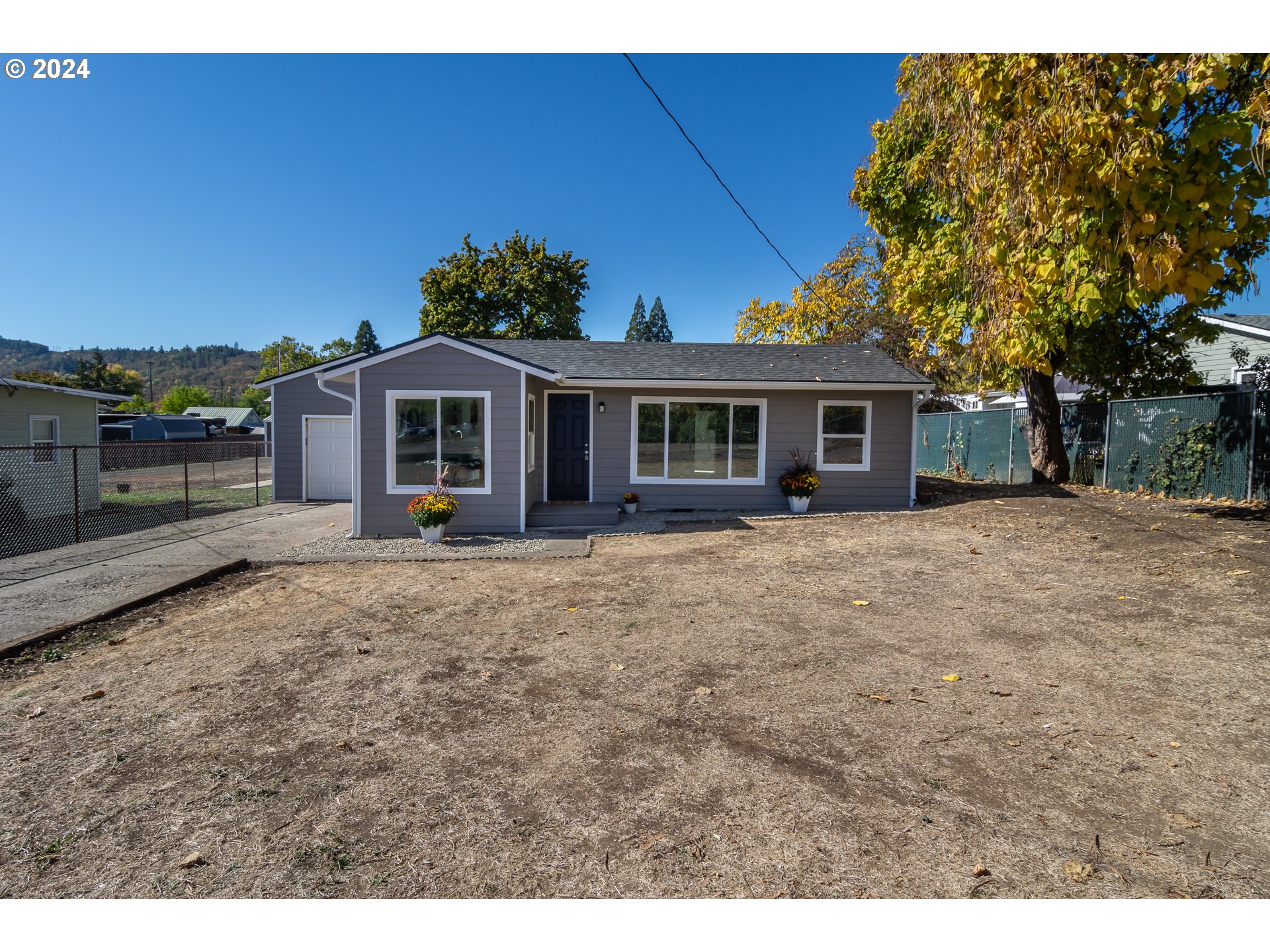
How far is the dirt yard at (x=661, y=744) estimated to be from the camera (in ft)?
7.80

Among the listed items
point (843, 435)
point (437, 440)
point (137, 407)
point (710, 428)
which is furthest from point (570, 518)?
point (137, 407)

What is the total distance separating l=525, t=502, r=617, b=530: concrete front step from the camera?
11148 mm

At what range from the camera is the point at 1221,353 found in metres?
18.2

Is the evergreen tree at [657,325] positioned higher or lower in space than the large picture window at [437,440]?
higher

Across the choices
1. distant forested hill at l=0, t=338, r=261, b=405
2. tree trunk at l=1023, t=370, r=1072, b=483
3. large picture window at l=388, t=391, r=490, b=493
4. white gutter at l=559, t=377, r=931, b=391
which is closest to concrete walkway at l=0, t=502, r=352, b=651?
large picture window at l=388, t=391, r=490, b=493

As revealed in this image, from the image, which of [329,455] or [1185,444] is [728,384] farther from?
[329,455]

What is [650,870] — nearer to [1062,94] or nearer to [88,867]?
[88,867]

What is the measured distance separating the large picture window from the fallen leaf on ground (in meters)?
9.18

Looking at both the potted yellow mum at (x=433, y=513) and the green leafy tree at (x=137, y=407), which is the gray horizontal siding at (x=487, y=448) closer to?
the potted yellow mum at (x=433, y=513)

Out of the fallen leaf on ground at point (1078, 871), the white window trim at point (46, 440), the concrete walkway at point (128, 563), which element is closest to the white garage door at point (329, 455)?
the concrete walkway at point (128, 563)

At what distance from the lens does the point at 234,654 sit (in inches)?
190

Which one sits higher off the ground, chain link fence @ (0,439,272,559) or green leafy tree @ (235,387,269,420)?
green leafy tree @ (235,387,269,420)

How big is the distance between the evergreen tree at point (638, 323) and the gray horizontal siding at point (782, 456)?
66886 mm

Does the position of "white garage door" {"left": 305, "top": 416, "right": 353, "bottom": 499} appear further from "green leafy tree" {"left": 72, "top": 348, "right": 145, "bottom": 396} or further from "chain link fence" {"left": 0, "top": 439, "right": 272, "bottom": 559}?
"green leafy tree" {"left": 72, "top": 348, "right": 145, "bottom": 396}
